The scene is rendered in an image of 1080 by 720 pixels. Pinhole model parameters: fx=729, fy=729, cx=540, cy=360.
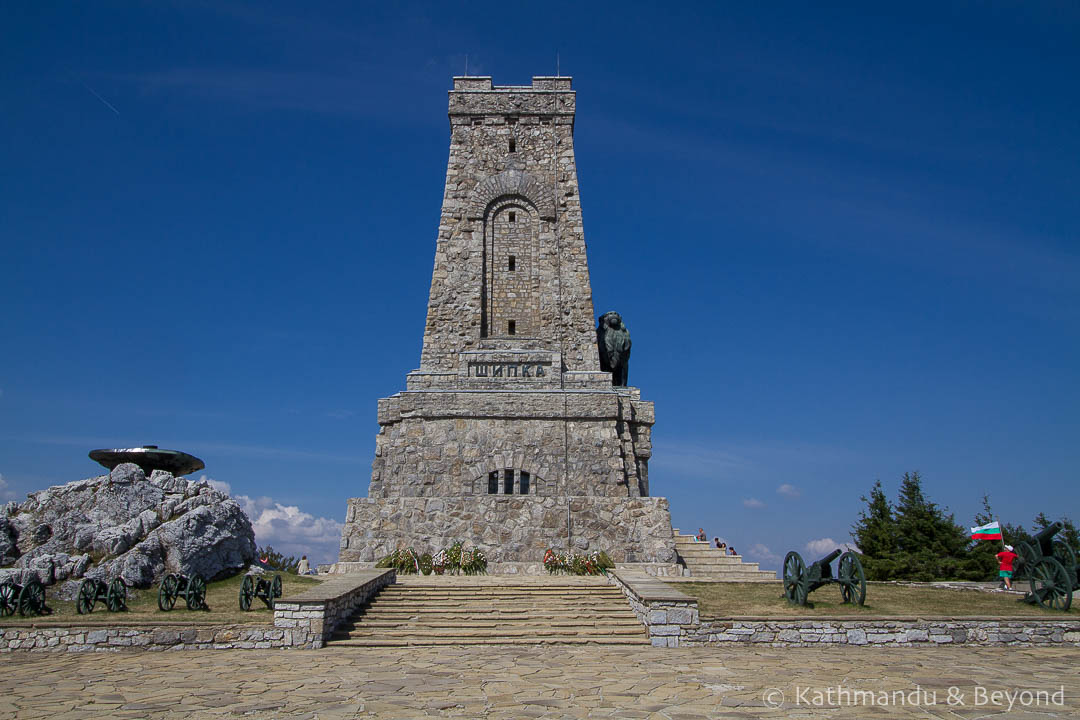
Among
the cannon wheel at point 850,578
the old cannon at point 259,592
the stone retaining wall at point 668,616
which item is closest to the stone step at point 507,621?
the stone retaining wall at point 668,616

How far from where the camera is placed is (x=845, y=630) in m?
11.0

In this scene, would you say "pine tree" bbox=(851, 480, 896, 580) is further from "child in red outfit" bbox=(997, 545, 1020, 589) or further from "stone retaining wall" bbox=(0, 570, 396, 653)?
"stone retaining wall" bbox=(0, 570, 396, 653)

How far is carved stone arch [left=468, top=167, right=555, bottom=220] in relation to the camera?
23.5 meters

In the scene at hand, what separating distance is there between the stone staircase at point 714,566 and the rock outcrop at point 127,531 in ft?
34.3

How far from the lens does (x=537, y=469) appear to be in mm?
19859

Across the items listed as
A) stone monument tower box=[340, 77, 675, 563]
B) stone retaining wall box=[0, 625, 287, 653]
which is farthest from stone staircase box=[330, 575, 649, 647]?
stone monument tower box=[340, 77, 675, 563]

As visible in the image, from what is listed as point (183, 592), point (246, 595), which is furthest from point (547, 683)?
point (183, 592)

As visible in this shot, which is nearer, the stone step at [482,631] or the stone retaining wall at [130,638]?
the stone retaining wall at [130,638]

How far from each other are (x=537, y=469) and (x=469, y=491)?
1.94 metres

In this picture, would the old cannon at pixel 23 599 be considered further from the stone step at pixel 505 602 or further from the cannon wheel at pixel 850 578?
the cannon wheel at pixel 850 578

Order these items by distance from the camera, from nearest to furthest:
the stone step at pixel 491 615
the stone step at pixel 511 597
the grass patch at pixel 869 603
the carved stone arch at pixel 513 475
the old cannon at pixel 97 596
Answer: the grass patch at pixel 869 603, the stone step at pixel 491 615, the old cannon at pixel 97 596, the stone step at pixel 511 597, the carved stone arch at pixel 513 475

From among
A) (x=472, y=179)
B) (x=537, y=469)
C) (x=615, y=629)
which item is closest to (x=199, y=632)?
(x=615, y=629)

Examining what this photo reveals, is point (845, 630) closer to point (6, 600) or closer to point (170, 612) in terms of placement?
point (170, 612)

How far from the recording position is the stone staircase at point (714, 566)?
1780 cm
